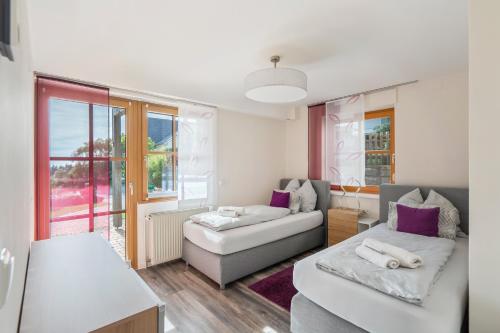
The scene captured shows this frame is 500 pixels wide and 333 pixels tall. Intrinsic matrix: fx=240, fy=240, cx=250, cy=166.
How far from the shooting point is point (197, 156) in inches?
142


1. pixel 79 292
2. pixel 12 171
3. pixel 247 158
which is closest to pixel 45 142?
pixel 79 292

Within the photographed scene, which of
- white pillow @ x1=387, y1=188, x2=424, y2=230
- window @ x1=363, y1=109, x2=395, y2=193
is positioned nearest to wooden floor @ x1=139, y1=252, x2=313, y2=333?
white pillow @ x1=387, y1=188, x2=424, y2=230

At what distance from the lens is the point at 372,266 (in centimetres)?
182

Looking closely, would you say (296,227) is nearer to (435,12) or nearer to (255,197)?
(255,197)

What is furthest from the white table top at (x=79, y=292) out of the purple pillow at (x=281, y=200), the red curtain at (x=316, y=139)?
the red curtain at (x=316, y=139)

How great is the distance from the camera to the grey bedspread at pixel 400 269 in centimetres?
153

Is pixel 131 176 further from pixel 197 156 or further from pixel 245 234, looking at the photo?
pixel 245 234

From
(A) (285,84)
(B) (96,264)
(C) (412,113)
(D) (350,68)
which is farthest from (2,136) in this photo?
(C) (412,113)

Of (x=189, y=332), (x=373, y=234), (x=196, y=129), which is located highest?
(x=196, y=129)

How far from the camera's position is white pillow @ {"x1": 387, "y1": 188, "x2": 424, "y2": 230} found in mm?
2938

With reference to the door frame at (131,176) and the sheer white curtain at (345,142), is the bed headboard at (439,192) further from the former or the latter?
the door frame at (131,176)

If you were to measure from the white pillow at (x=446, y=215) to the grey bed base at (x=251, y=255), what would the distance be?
1496 mm

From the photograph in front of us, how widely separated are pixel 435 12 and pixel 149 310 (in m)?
2.60

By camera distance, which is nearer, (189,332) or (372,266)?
(372,266)
